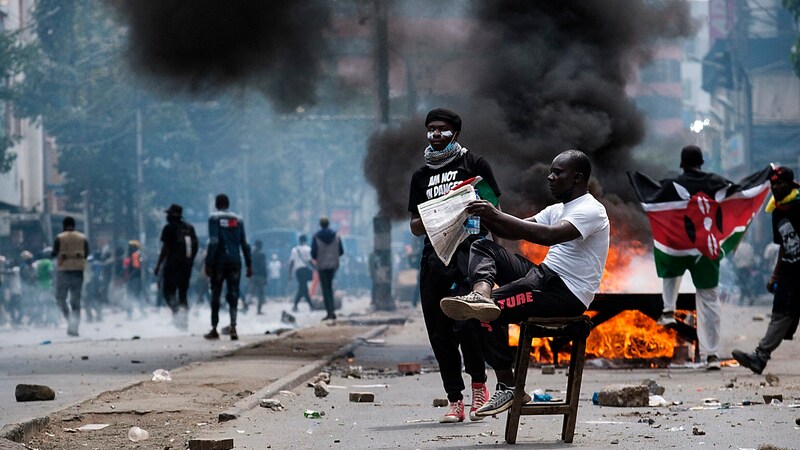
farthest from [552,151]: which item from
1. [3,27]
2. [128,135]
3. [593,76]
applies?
[128,135]

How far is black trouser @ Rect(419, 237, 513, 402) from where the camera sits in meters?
7.77

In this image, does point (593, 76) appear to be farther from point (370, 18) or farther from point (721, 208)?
point (370, 18)

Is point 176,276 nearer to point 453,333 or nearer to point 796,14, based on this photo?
point 453,333

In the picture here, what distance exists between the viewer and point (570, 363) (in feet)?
22.2

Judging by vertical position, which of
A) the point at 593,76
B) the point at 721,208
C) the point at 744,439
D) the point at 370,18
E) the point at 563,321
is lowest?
the point at 744,439

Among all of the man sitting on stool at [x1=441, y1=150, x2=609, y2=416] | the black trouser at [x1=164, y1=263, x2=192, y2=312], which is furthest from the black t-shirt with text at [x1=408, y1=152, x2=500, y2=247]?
the black trouser at [x1=164, y1=263, x2=192, y2=312]

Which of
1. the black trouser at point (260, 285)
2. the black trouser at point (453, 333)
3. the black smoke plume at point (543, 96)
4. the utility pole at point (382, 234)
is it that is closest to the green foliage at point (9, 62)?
the black trouser at point (260, 285)

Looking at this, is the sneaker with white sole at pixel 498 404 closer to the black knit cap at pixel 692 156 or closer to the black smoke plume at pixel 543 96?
the black knit cap at pixel 692 156

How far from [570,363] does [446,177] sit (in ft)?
5.35

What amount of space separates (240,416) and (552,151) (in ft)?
24.9

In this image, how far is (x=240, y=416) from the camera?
8.70 meters

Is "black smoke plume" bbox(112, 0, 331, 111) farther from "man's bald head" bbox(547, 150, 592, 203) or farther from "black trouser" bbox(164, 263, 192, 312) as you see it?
"man's bald head" bbox(547, 150, 592, 203)

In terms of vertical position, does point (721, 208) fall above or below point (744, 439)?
above

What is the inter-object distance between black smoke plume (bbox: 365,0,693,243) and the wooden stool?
7.33 meters
